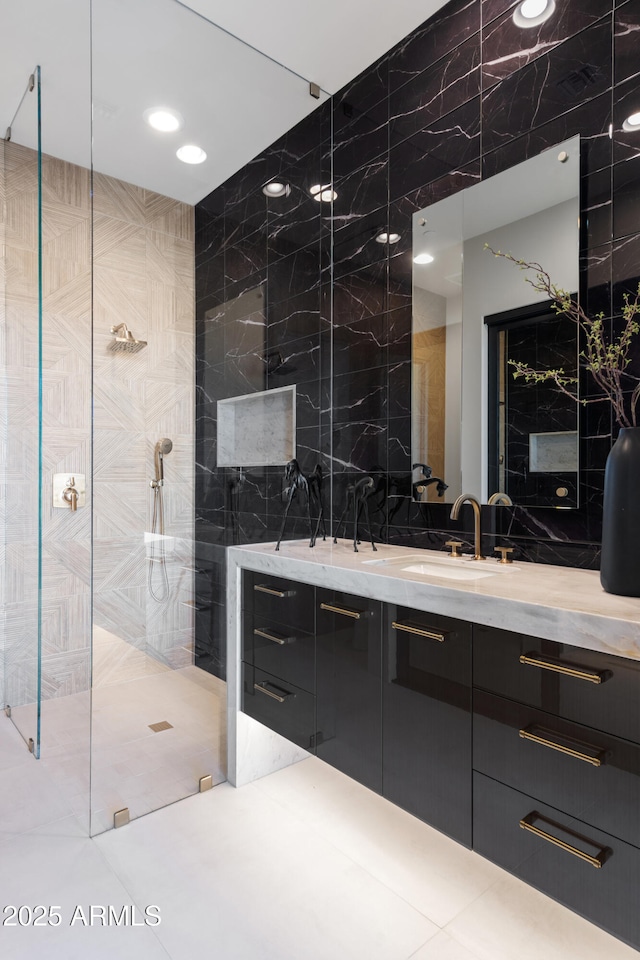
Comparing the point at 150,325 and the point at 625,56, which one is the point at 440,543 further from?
the point at 625,56

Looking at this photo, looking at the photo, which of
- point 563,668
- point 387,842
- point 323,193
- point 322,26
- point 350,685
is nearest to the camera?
point 563,668

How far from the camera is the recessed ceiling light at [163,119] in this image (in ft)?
6.47

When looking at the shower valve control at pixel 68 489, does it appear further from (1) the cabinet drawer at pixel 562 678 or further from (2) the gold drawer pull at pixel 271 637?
(1) the cabinet drawer at pixel 562 678

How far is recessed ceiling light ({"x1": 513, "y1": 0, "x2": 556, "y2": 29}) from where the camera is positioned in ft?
5.87

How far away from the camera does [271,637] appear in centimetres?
199

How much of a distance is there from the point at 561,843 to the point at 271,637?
1084mm

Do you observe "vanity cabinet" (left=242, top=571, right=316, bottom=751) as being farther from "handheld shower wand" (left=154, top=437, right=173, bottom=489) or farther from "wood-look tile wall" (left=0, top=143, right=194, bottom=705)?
"handheld shower wand" (left=154, top=437, right=173, bottom=489)

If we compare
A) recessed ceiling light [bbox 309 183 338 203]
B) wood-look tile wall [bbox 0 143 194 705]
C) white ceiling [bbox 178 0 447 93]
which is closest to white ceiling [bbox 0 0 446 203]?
white ceiling [bbox 178 0 447 93]

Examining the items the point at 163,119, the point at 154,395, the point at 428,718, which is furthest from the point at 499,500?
the point at 163,119

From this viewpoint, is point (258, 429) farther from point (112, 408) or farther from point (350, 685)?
point (350, 685)

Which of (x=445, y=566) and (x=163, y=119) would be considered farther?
(x=163, y=119)

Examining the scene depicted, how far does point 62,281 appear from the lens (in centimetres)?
228

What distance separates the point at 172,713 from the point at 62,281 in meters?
1.75

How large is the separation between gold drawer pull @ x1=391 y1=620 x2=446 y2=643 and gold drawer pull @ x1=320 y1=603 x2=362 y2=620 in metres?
0.15
